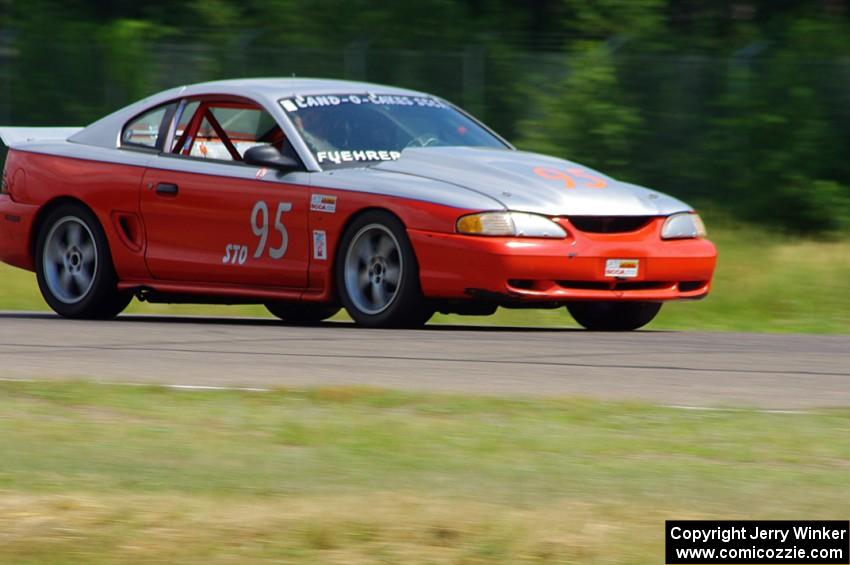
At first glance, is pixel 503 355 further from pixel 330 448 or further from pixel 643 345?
pixel 330 448

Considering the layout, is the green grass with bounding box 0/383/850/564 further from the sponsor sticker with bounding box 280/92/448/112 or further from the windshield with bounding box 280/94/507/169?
the sponsor sticker with bounding box 280/92/448/112

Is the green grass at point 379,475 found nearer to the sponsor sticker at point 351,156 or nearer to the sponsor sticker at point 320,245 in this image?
the sponsor sticker at point 320,245

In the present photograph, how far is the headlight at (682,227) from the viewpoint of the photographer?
388 inches

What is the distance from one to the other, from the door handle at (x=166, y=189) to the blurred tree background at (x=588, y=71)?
26.3ft

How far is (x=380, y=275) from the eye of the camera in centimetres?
969

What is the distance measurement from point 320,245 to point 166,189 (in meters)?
1.20

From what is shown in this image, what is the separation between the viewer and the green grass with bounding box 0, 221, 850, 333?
12727mm

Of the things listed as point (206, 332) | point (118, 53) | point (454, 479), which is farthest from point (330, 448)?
point (118, 53)

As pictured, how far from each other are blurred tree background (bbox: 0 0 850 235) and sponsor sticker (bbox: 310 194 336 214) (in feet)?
26.1

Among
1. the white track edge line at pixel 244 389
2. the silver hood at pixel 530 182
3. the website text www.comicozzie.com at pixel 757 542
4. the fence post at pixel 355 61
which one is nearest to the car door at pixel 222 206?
the silver hood at pixel 530 182

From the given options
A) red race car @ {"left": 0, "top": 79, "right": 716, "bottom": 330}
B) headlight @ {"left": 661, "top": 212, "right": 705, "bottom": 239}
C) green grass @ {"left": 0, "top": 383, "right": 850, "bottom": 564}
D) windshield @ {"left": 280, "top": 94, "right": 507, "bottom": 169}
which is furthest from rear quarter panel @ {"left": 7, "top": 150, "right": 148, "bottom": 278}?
green grass @ {"left": 0, "top": 383, "right": 850, "bottom": 564}

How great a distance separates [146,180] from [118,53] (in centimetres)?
1138

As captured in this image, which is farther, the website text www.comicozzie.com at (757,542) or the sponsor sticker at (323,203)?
the sponsor sticker at (323,203)

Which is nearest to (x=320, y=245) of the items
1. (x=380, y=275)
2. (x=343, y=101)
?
(x=380, y=275)
